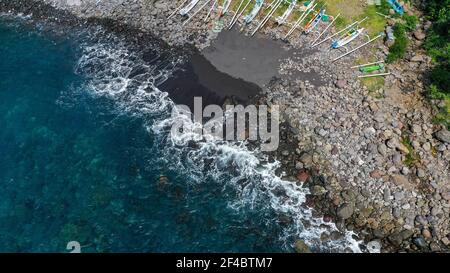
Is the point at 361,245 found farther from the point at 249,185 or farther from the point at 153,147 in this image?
the point at 153,147

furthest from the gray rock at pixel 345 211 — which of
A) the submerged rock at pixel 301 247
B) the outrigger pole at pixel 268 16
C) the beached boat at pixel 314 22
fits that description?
the outrigger pole at pixel 268 16

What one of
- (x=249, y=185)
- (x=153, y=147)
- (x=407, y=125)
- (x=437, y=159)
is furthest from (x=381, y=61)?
(x=153, y=147)

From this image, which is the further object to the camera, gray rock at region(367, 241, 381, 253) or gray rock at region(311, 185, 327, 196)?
gray rock at region(311, 185, 327, 196)

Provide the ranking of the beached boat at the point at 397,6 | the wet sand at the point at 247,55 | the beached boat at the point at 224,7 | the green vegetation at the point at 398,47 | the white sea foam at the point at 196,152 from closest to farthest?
the white sea foam at the point at 196,152 → the green vegetation at the point at 398,47 → the wet sand at the point at 247,55 → the beached boat at the point at 397,6 → the beached boat at the point at 224,7

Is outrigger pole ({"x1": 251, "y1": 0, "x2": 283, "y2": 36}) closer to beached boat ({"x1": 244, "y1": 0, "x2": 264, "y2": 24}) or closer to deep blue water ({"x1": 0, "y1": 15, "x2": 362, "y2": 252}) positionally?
beached boat ({"x1": 244, "y1": 0, "x2": 264, "y2": 24})

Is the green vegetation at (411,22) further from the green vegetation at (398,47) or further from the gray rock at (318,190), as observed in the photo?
the gray rock at (318,190)

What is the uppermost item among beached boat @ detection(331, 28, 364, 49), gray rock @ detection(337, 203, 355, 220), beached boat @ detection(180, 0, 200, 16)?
beached boat @ detection(180, 0, 200, 16)

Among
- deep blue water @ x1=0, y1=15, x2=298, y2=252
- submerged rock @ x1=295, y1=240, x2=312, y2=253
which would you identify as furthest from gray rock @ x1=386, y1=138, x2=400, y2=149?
deep blue water @ x1=0, y1=15, x2=298, y2=252
